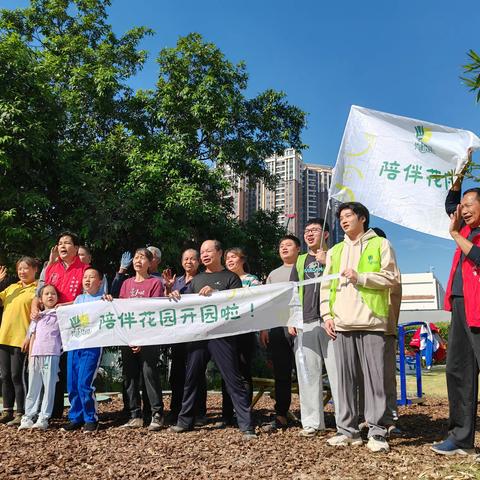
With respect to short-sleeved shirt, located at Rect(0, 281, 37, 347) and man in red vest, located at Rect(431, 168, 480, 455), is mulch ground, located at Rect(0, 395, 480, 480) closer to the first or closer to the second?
man in red vest, located at Rect(431, 168, 480, 455)

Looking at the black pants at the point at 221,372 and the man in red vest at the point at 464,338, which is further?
the black pants at the point at 221,372

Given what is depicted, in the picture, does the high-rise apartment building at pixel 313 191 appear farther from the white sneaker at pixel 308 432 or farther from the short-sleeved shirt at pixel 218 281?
the white sneaker at pixel 308 432

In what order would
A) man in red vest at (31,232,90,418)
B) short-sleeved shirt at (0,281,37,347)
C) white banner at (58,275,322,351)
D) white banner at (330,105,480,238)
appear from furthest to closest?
man in red vest at (31,232,90,418), short-sleeved shirt at (0,281,37,347), white banner at (58,275,322,351), white banner at (330,105,480,238)

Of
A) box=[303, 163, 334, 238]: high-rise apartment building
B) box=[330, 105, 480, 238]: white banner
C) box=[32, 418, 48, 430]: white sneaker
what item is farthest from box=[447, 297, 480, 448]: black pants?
box=[303, 163, 334, 238]: high-rise apartment building

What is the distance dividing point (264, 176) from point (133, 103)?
4.88 metres

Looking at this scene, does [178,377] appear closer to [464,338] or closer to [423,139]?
[464,338]

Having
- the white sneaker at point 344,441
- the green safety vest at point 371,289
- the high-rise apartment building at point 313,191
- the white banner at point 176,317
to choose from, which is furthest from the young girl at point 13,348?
the high-rise apartment building at point 313,191

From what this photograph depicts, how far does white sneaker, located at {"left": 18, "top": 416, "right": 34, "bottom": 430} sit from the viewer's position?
511cm

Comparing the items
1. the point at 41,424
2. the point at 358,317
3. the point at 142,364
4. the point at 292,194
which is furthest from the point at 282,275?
the point at 292,194

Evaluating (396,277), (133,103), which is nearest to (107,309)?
(396,277)

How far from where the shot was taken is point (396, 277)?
13.8 feet

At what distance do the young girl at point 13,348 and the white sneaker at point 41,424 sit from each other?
368mm

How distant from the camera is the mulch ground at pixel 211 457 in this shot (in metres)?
3.46

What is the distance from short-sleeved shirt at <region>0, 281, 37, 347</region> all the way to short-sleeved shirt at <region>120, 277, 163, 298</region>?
1158 millimetres
